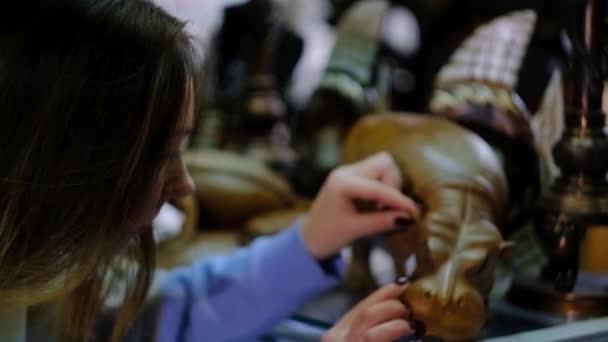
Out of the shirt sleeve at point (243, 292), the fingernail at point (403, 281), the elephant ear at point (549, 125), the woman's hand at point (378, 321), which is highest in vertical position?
the elephant ear at point (549, 125)

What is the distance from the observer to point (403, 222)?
56cm

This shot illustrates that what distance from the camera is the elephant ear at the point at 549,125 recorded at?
2.07ft

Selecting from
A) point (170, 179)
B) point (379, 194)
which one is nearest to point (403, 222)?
point (379, 194)

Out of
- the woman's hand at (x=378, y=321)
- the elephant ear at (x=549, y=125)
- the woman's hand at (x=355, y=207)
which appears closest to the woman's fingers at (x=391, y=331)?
the woman's hand at (x=378, y=321)

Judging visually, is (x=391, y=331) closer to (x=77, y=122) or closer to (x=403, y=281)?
(x=403, y=281)

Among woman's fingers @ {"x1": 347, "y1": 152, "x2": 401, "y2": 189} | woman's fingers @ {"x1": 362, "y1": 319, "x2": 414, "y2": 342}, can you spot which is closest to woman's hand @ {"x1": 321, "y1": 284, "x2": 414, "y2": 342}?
woman's fingers @ {"x1": 362, "y1": 319, "x2": 414, "y2": 342}

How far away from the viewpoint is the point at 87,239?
50 centimetres

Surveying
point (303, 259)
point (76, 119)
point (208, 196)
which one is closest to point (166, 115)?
point (76, 119)

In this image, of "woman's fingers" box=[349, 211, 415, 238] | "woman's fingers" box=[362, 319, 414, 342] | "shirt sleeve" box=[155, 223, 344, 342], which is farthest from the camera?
"shirt sleeve" box=[155, 223, 344, 342]

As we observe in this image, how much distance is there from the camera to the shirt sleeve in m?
0.69

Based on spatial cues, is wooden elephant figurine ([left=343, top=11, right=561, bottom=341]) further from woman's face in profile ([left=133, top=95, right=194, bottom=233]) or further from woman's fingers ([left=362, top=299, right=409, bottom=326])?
woman's face in profile ([left=133, top=95, right=194, bottom=233])

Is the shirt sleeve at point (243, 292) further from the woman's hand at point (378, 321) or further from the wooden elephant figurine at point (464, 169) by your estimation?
the woman's hand at point (378, 321)

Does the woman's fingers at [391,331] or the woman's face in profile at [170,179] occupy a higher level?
the woman's face in profile at [170,179]

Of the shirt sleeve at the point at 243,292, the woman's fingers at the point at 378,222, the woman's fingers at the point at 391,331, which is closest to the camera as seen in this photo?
the woman's fingers at the point at 391,331
